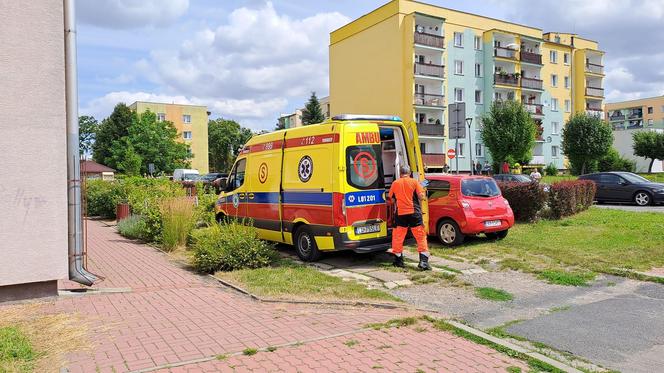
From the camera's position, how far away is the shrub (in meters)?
11.1

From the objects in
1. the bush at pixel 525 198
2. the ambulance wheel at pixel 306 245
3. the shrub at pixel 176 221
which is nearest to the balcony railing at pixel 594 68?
the bush at pixel 525 198

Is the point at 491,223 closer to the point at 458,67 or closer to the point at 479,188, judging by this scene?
the point at 479,188

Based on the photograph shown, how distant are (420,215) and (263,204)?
363cm

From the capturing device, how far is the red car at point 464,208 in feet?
35.2

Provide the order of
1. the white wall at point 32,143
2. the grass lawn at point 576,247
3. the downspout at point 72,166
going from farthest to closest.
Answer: the grass lawn at point 576,247 < the downspout at point 72,166 < the white wall at point 32,143

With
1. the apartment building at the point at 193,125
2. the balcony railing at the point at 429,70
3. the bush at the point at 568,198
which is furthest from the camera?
the apartment building at the point at 193,125

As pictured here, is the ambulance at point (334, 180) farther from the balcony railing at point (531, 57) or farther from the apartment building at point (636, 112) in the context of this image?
the apartment building at point (636, 112)

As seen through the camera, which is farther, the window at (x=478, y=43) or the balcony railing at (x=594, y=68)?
the balcony railing at (x=594, y=68)

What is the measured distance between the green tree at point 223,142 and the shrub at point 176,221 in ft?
276

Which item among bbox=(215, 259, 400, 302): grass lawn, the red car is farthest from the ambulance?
the red car

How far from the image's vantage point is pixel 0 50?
6.27 metres

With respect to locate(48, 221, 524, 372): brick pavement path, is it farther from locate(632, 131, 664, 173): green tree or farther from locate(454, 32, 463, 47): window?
locate(632, 131, 664, 173): green tree

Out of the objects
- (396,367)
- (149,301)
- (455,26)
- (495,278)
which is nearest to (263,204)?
(149,301)

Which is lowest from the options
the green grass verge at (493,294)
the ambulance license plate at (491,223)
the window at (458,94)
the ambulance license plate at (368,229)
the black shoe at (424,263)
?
the green grass verge at (493,294)
